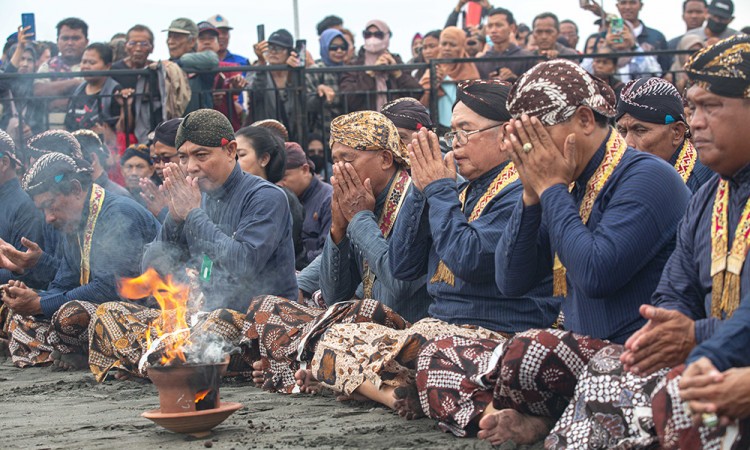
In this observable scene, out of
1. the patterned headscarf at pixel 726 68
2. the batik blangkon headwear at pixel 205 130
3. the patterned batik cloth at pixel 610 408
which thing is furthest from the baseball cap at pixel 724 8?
the patterned batik cloth at pixel 610 408

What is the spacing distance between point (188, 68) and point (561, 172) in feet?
24.3

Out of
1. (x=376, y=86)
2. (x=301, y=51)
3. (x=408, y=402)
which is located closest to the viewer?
(x=408, y=402)

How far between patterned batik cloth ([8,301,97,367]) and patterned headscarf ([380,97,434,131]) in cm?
266

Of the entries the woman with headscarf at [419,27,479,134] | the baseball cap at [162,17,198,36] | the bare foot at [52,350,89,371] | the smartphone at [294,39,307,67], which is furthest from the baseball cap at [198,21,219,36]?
the bare foot at [52,350,89,371]

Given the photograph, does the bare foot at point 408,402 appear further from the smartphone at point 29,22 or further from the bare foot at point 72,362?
the smartphone at point 29,22

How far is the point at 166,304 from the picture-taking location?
21.6ft

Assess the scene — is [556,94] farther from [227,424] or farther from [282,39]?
[282,39]

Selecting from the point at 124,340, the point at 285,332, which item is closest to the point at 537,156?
the point at 285,332

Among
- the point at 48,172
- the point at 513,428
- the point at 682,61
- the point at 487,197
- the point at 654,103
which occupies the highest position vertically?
the point at 682,61

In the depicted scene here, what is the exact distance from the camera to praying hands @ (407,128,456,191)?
5.68 m

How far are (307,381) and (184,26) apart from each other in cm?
615

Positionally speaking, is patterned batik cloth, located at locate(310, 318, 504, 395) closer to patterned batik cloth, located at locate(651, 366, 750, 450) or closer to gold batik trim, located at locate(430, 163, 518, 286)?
gold batik trim, located at locate(430, 163, 518, 286)

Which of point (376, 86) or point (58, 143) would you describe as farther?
point (376, 86)

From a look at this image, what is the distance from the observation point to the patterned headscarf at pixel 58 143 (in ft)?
30.6
